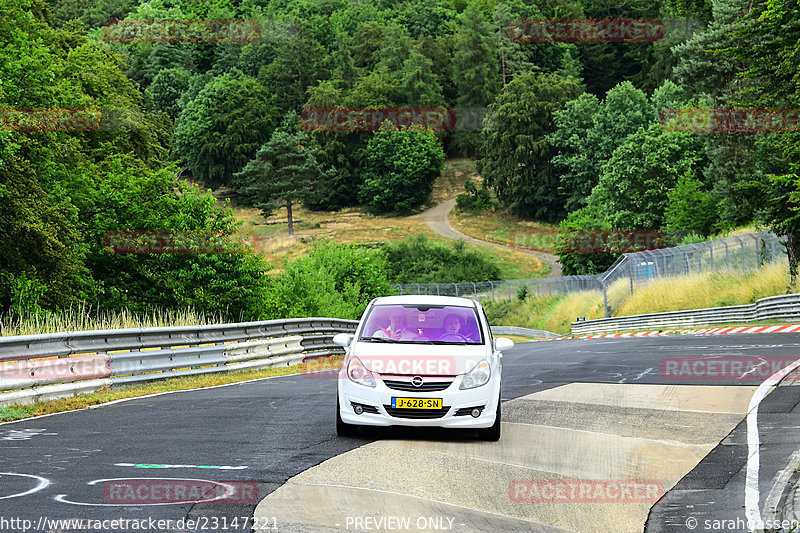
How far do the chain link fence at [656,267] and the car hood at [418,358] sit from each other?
29.3 meters

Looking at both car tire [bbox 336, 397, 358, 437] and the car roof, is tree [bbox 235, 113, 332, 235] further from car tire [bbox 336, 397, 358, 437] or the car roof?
car tire [bbox 336, 397, 358, 437]

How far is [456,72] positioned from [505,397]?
130 metres

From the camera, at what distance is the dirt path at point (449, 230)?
314 feet

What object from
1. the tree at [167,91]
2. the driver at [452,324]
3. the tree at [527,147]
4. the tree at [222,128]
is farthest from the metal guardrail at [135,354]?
the tree at [167,91]

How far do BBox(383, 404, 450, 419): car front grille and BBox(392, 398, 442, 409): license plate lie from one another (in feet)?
0.12

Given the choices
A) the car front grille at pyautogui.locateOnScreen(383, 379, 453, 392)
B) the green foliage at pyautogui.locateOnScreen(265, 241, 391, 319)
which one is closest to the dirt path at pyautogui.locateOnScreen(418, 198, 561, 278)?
the green foliage at pyautogui.locateOnScreen(265, 241, 391, 319)

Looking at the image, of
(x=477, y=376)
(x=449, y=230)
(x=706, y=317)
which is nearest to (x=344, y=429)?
(x=477, y=376)

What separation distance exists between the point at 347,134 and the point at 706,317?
9634cm

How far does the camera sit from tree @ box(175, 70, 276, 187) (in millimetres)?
134125

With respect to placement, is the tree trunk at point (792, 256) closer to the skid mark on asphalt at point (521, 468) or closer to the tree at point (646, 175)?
the skid mark on asphalt at point (521, 468)

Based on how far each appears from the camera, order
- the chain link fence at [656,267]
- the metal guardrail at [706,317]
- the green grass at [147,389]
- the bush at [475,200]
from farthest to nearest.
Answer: the bush at [475,200], the chain link fence at [656,267], the metal guardrail at [706,317], the green grass at [147,389]

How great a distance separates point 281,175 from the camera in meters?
119

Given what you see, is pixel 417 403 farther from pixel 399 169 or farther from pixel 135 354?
pixel 399 169

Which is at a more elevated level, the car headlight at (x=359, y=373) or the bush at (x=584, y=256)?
the car headlight at (x=359, y=373)
